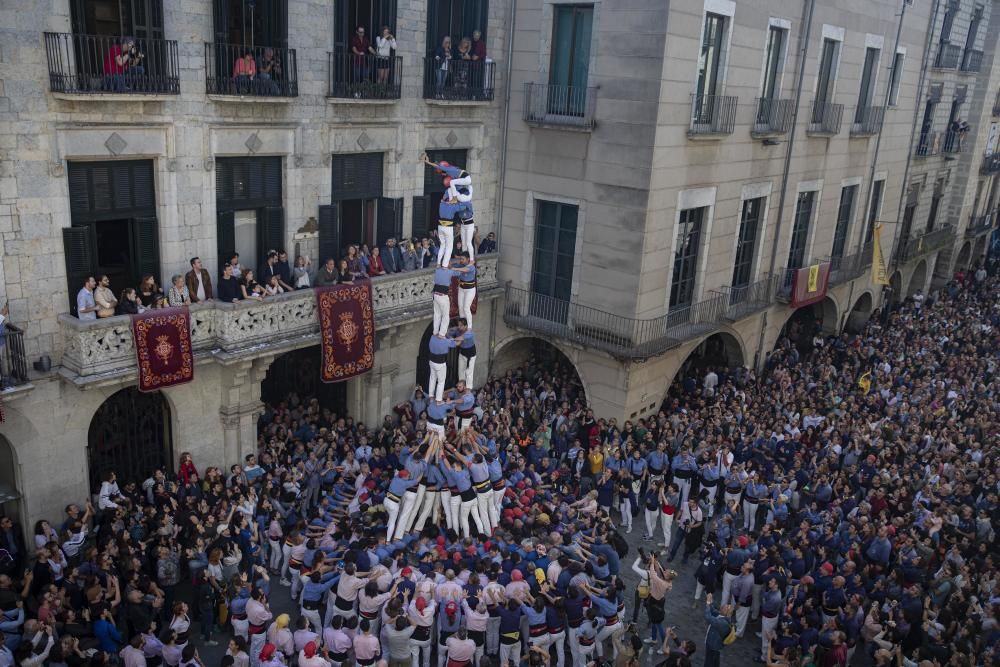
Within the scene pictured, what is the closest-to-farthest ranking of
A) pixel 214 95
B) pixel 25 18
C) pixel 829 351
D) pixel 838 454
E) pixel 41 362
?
pixel 25 18 → pixel 41 362 → pixel 214 95 → pixel 838 454 → pixel 829 351

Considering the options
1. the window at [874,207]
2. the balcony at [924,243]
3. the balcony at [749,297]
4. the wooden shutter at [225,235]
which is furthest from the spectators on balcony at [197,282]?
the balcony at [924,243]

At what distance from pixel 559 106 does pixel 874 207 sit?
1917 centimetres

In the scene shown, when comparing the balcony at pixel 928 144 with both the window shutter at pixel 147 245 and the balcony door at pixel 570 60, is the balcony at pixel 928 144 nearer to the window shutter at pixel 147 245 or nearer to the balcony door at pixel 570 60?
the balcony door at pixel 570 60

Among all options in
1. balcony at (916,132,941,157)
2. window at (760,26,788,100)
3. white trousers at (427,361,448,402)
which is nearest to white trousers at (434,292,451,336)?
white trousers at (427,361,448,402)

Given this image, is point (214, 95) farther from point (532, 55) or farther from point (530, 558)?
point (530, 558)

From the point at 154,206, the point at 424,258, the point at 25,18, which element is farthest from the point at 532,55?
the point at 25,18

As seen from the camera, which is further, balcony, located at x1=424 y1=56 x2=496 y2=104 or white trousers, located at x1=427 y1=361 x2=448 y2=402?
balcony, located at x1=424 y1=56 x2=496 y2=104

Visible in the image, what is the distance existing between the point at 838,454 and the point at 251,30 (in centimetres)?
1840

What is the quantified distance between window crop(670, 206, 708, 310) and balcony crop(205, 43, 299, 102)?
1175 centimetres

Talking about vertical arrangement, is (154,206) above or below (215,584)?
above

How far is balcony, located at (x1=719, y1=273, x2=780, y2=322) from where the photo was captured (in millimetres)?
27391

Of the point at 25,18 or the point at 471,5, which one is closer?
the point at 25,18

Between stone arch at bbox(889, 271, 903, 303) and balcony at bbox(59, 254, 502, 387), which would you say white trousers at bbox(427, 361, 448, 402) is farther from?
stone arch at bbox(889, 271, 903, 303)

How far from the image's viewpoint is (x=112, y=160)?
1727 centimetres
